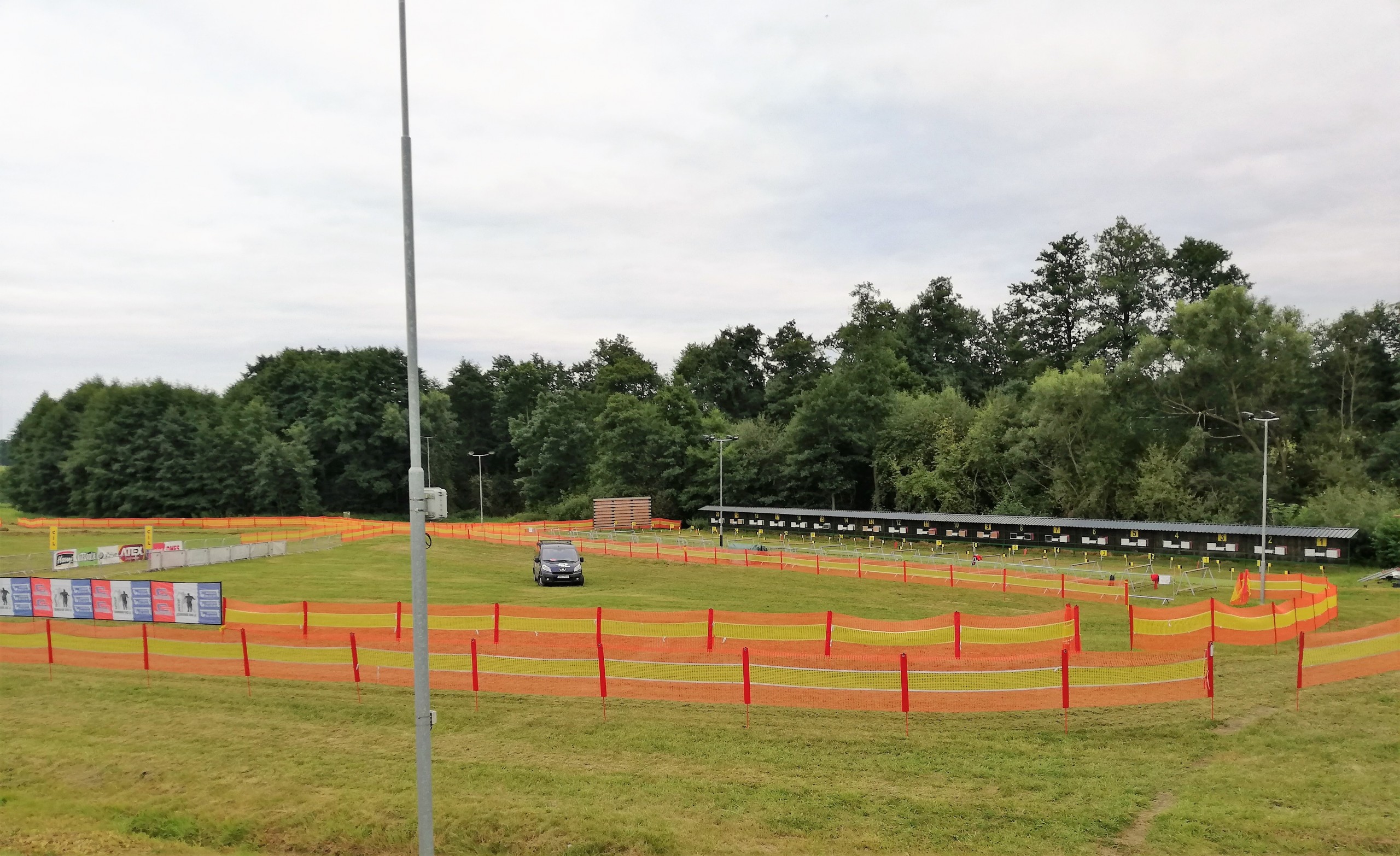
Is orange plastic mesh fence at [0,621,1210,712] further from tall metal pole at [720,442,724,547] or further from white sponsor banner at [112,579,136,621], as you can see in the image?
tall metal pole at [720,442,724,547]

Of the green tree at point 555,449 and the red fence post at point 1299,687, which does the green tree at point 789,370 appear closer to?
the green tree at point 555,449

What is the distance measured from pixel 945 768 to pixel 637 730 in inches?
215

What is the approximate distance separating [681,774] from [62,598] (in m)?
23.4

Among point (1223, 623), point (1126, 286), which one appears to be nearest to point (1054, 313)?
A: point (1126, 286)

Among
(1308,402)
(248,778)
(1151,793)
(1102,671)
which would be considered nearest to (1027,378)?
(1308,402)

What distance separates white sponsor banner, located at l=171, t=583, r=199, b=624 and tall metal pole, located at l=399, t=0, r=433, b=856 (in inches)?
730

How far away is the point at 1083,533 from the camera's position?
4950 centimetres

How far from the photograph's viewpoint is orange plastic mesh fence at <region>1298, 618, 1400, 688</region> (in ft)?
59.9

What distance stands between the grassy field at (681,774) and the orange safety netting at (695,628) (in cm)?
423

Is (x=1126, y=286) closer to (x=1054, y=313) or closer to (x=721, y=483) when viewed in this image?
(x=1054, y=313)

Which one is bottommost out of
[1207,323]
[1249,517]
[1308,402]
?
[1249,517]

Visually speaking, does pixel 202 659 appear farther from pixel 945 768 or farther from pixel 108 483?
pixel 108 483

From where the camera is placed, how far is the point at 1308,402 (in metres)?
61.5

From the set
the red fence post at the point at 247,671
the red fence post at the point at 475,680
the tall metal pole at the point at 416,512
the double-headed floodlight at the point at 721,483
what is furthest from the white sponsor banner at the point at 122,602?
the double-headed floodlight at the point at 721,483
